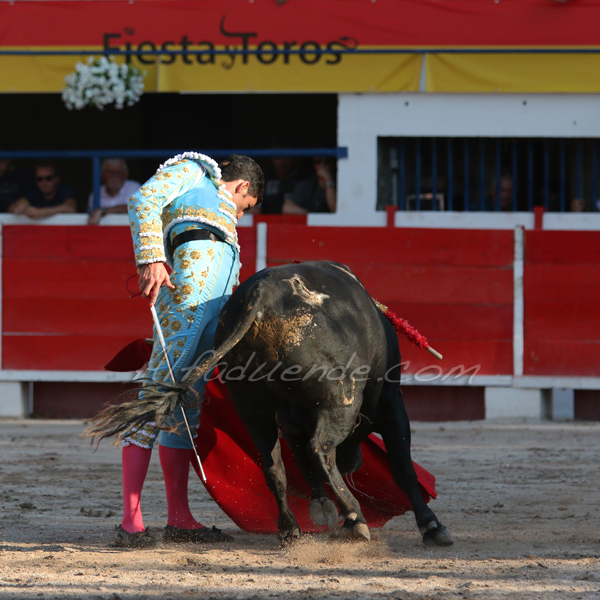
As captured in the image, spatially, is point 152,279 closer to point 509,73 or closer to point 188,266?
point 188,266

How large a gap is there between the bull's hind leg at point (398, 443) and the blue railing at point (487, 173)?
4.30m

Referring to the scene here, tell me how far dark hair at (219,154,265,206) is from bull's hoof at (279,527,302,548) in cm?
100

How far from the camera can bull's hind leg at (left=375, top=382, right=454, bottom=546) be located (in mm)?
2615

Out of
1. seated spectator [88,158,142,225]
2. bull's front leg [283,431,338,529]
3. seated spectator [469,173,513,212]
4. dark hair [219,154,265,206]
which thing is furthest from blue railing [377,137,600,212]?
bull's front leg [283,431,338,529]

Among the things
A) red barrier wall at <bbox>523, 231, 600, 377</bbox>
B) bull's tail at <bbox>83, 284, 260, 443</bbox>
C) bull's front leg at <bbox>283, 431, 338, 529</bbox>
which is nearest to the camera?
bull's tail at <bbox>83, 284, 260, 443</bbox>

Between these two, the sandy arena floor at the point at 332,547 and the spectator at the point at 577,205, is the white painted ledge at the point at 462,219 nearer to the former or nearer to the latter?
the spectator at the point at 577,205

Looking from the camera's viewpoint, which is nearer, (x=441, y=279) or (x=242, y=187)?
(x=242, y=187)

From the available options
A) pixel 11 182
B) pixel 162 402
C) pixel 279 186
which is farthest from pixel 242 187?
pixel 11 182

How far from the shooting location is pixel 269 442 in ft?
8.06

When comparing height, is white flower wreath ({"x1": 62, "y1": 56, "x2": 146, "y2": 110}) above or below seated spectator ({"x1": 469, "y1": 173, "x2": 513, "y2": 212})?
above

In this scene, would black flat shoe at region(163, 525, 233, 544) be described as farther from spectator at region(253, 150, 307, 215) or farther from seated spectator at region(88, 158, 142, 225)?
spectator at region(253, 150, 307, 215)

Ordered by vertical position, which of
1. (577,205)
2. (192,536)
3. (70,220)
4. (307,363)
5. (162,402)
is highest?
(577,205)

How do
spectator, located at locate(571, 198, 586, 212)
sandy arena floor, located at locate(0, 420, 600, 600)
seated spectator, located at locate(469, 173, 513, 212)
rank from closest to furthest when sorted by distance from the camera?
1. sandy arena floor, located at locate(0, 420, 600, 600)
2. spectator, located at locate(571, 198, 586, 212)
3. seated spectator, located at locate(469, 173, 513, 212)

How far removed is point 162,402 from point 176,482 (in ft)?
1.49
